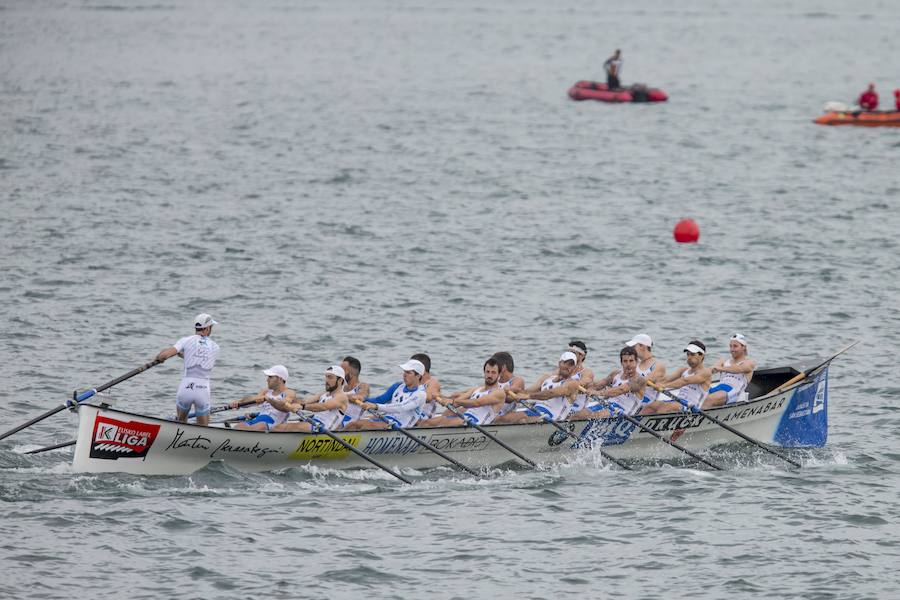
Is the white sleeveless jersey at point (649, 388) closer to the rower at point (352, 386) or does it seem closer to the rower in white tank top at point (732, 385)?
the rower in white tank top at point (732, 385)

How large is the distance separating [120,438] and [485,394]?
5.81m

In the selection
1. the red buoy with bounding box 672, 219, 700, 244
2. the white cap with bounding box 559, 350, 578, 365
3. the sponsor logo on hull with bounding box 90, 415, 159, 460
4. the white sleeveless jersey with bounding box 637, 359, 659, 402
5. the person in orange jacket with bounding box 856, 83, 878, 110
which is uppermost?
the person in orange jacket with bounding box 856, 83, 878, 110

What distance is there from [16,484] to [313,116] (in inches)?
1764

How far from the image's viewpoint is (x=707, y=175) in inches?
2020

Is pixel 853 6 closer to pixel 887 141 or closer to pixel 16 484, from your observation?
pixel 887 141

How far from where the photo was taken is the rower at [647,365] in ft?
78.2

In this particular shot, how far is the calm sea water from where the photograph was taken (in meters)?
19.2

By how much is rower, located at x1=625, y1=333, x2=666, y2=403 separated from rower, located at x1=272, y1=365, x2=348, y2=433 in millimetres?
5084

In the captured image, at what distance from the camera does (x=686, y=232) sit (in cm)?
3984

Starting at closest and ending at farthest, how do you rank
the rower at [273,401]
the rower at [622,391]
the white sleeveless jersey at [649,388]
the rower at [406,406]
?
the rower at [273,401], the rower at [406,406], the rower at [622,391], the white sleeveless jersey at [649,388]

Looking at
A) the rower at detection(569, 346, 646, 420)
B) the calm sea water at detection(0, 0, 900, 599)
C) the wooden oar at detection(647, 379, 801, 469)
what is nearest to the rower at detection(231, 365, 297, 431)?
the calm sea water at detection(0, 0, 900, 599)

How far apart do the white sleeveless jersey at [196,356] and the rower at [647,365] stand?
6961 millimetres

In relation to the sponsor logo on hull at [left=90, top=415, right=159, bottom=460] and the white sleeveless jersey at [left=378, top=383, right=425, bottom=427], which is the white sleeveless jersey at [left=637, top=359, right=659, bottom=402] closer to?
the white sleeveless jersey at [left=378, top=383, right=425, bottom=427]
